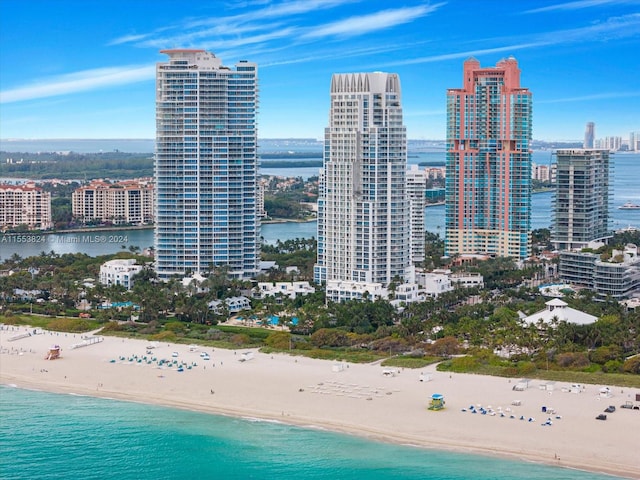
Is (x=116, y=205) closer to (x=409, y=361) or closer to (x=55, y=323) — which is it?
(x=55, y=323)

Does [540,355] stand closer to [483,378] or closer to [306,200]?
[483,378]

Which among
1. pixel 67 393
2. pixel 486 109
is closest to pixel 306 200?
pixel 486 109

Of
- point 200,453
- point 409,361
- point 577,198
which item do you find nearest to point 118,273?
point 409,361

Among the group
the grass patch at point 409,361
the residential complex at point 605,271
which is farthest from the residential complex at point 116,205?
the grass patch at point 409,361

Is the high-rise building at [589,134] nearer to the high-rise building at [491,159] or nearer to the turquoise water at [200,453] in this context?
the high-rise building at [491,159]

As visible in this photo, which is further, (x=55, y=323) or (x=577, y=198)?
(x=577, y=198)

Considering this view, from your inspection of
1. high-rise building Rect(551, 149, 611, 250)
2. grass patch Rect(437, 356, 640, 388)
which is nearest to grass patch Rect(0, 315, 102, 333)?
grass patch Rect(437, 356, 640, 388)

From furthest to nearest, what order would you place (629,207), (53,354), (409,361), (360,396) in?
(629,207) < (53,354) < (409,361) < (360,396)
